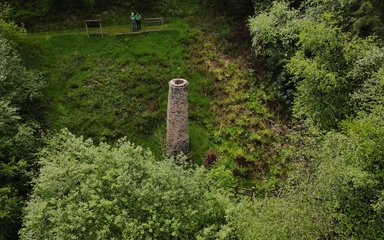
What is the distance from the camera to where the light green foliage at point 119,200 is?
49.3 ft

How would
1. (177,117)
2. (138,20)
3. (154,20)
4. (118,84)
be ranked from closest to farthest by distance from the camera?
(177,117) → (118,84) → (138,20) → (154,20)

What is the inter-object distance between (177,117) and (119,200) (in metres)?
8.51

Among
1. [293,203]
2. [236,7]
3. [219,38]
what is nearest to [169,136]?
[293,203]

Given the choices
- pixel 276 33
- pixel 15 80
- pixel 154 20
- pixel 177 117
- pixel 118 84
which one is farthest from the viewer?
pixel 154 20

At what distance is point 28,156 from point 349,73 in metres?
18.8

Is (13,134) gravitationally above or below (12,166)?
above

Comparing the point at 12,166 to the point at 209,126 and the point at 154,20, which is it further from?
the point at 154,20

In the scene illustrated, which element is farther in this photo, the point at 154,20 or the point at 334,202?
the point at 154,20

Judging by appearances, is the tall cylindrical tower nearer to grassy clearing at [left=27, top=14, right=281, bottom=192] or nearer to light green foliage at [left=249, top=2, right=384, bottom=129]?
grassy clearing at [left=27, top=14, right=281, bottom=192]

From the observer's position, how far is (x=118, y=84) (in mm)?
28234

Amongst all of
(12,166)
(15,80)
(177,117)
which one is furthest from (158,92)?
(12,166)

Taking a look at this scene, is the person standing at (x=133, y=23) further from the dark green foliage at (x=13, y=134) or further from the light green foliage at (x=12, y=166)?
the light green foliage at (x=12, y=166)

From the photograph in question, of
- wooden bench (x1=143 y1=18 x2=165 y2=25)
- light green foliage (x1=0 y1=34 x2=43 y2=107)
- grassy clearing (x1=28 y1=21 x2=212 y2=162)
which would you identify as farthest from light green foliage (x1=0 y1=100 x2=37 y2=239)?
wooden bench (x1=143 y1=18 x2=165 y2=25)

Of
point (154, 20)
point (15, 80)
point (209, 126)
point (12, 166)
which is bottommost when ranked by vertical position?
point (209, 126)
